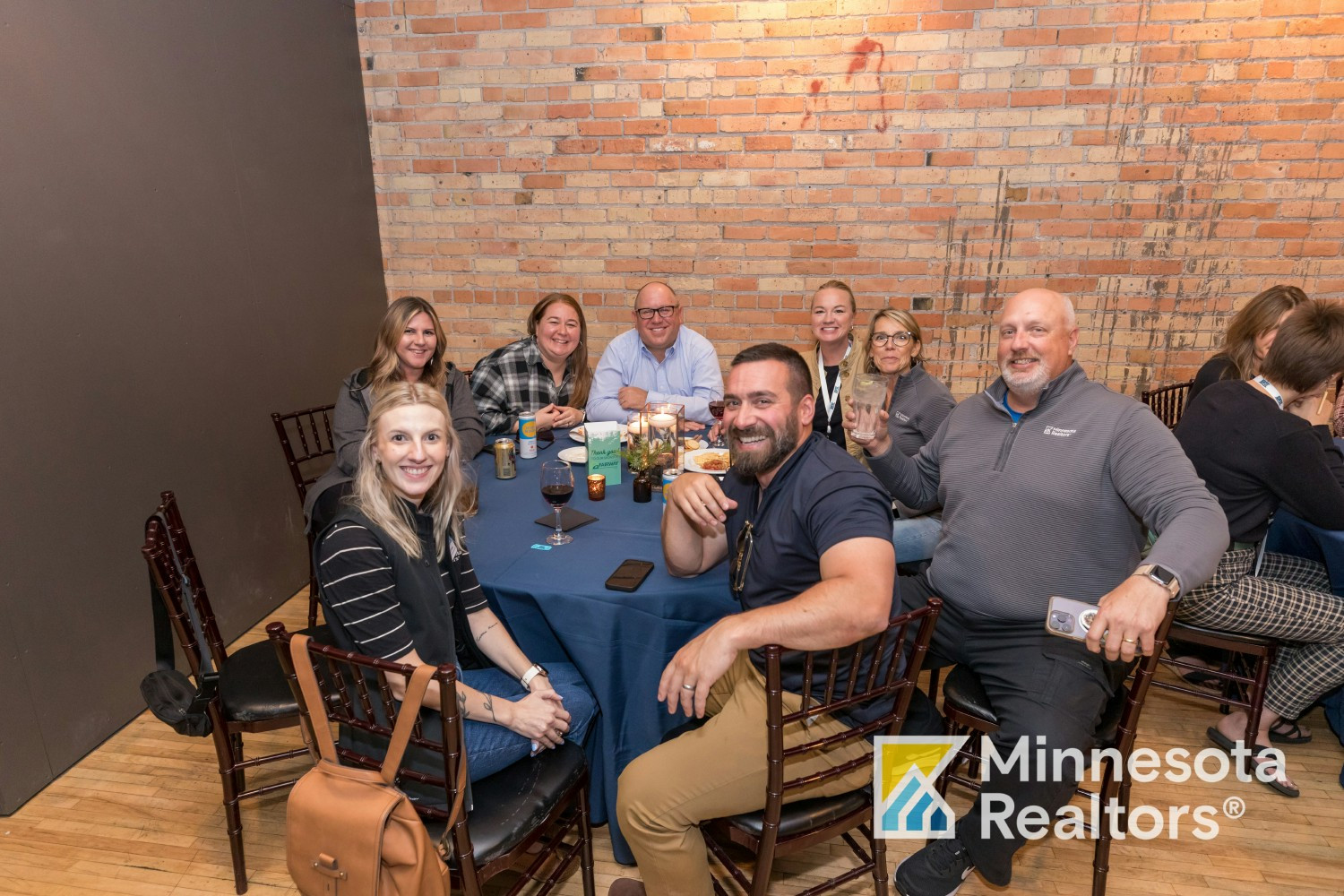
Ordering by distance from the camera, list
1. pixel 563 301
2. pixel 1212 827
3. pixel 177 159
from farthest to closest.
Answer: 1. pixel 563 301
2. pixel 177 159
3. pixel 1212 827

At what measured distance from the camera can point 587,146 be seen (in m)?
4.32

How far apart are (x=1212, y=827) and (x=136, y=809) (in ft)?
10.8

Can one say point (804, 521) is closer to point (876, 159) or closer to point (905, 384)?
point (905, 384)

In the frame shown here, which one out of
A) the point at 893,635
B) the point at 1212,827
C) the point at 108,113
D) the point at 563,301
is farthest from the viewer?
the point at 563,301

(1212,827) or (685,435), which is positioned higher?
(685,435)

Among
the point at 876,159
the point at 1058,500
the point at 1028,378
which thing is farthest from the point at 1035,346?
the point at 876,159

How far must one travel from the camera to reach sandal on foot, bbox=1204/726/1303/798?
2572 mm

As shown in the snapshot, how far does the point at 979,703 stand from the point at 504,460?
1.71m

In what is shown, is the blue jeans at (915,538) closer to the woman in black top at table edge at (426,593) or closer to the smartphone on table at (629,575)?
the smartphone on table at (629,575)

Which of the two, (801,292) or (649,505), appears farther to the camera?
(801,292)

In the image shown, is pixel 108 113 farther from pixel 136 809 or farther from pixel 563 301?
pixel 136 809

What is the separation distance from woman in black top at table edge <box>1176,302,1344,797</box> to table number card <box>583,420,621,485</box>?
1813 mm

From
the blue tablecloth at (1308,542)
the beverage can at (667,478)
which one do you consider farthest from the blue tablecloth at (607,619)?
the blue tablecloth at (1308,542)

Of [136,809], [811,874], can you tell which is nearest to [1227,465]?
[811,874]
